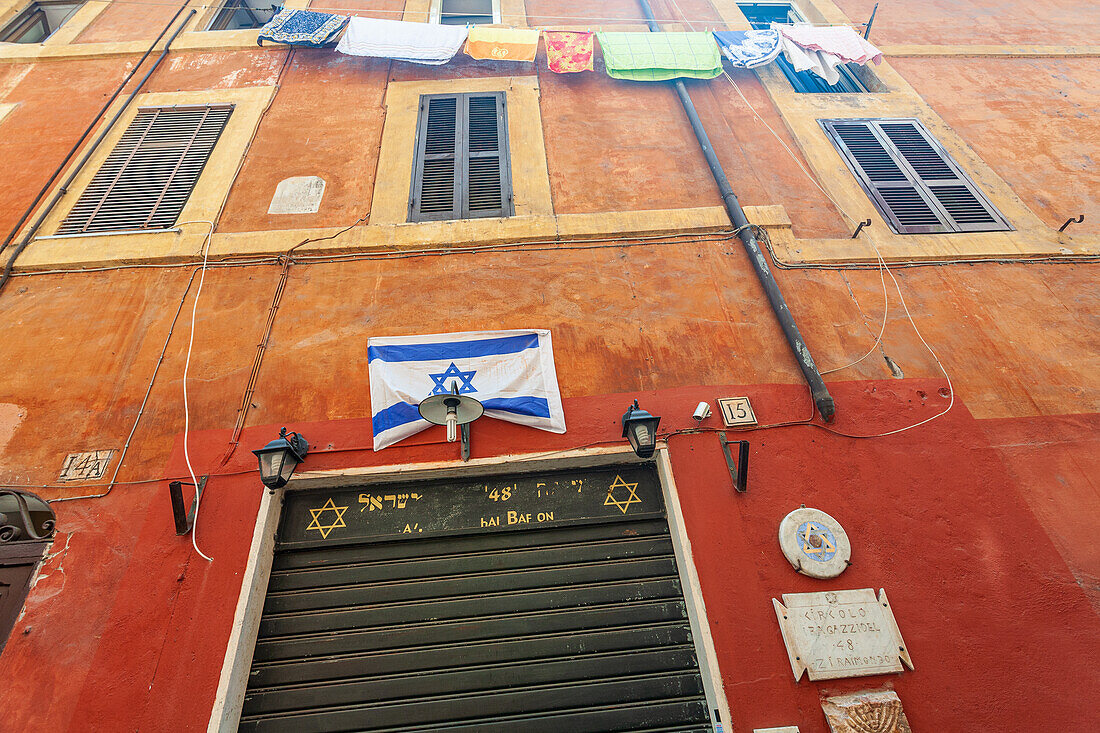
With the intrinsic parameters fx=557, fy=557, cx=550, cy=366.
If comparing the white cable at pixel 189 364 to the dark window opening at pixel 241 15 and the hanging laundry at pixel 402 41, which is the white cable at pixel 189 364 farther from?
the dark window opening at pixel 241 15

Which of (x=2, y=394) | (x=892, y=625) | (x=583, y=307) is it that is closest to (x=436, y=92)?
(x=583, y=307)

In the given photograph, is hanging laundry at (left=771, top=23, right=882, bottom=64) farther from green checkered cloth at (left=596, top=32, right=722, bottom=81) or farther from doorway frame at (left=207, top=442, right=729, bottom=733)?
doorway frame at (left=207, top=442, right=729, bottom=733)

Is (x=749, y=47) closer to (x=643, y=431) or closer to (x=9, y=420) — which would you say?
(x=643, y=431)

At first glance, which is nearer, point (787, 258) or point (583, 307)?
point (583, 307)

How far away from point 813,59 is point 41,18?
16409mm

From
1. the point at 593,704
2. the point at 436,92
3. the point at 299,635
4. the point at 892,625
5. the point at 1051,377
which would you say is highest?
the point at 436,92

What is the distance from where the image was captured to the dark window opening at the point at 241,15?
12.4 m

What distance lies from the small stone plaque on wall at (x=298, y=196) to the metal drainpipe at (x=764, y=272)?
5.79 meters

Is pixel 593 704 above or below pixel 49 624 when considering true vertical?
below

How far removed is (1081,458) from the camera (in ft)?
19.1

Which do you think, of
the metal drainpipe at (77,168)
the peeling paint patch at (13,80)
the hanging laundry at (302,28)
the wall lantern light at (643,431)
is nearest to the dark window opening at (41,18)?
the peeling paint patch at (13,80)

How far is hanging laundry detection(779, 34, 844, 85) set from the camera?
10156 millimetres

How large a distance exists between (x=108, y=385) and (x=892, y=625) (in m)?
8.18

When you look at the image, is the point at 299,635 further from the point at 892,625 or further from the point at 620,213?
the point at 620,213
